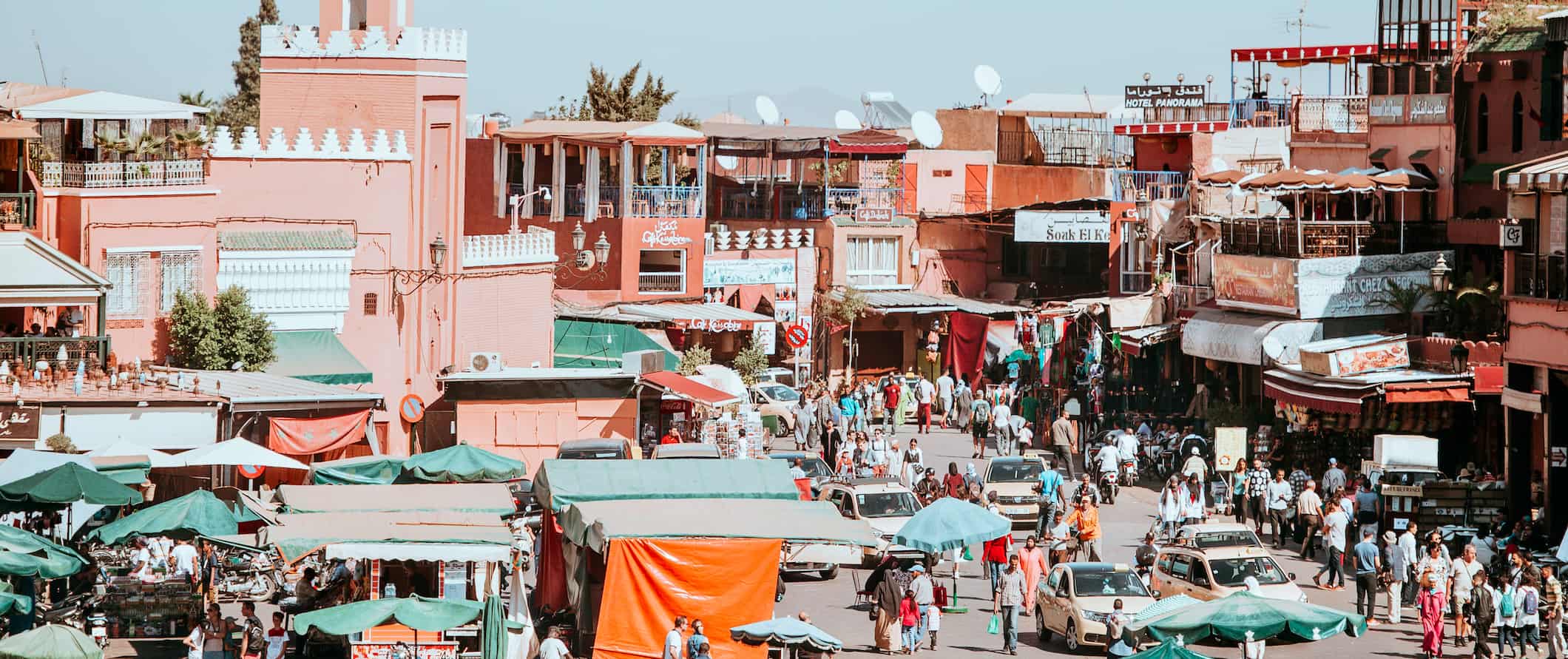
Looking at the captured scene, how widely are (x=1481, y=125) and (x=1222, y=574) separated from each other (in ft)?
55.7

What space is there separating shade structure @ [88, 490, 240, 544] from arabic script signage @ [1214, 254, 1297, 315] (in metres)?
19.4

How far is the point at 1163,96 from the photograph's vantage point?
56.8 m

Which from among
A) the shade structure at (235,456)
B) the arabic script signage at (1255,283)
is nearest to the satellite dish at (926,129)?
the arabic script signage at (1255,283)

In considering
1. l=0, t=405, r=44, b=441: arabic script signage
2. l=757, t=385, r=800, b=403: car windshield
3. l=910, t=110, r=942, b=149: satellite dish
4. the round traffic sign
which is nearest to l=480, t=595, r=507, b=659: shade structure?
l=0, t=405, r=44, b=441: arabic script signage

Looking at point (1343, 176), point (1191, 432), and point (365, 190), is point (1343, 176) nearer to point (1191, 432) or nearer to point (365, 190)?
point (1191, 432)

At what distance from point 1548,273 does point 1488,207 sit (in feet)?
25.0

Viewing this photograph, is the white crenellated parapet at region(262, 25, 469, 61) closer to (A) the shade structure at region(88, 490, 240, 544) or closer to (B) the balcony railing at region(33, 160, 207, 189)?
(B) the balcony railing at region(33, 160, 207, 189)

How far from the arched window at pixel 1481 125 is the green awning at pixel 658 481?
18071mm

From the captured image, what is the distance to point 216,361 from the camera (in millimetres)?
34500

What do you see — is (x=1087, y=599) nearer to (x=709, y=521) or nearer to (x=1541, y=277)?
(x=709, y=521)

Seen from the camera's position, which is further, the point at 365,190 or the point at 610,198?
the point at 610,198

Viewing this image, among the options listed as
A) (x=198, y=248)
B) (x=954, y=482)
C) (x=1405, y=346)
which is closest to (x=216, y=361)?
(x=198, y=248)

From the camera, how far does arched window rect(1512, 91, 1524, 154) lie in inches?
1403

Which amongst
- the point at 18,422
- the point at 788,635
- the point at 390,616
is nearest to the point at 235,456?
the point at 18,422
